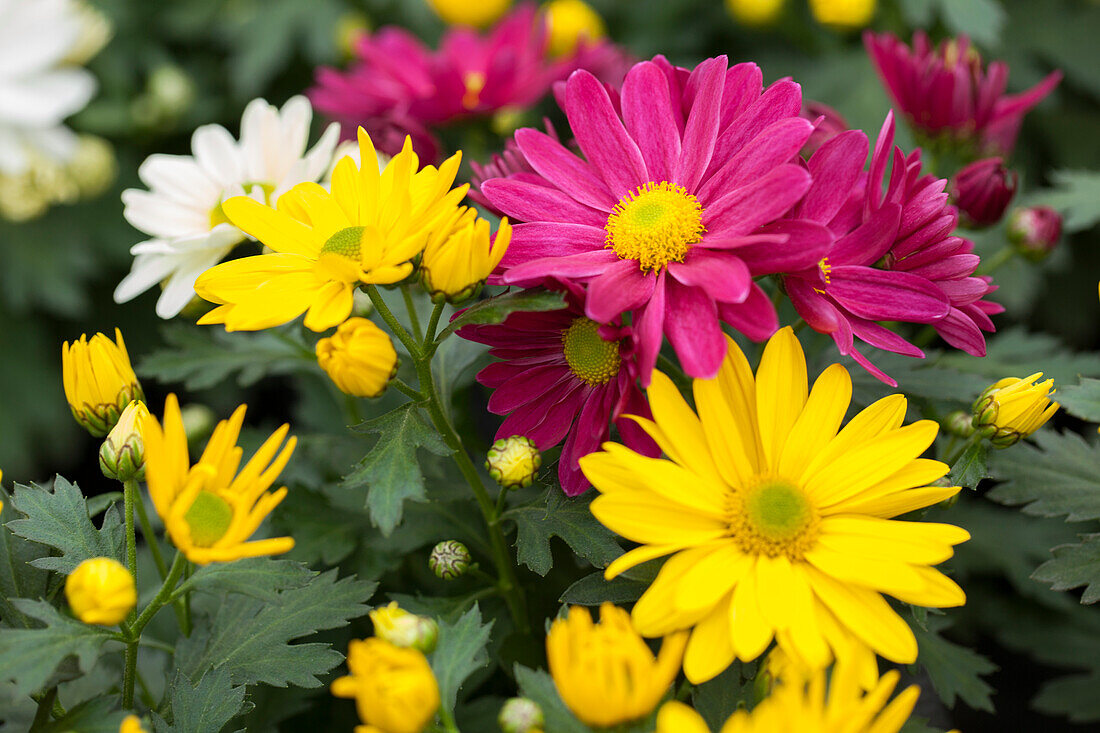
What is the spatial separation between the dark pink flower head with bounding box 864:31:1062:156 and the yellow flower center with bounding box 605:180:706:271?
0.40 meters

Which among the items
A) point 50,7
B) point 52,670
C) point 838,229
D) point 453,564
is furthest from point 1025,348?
point 50,7

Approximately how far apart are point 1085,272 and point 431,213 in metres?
1.38

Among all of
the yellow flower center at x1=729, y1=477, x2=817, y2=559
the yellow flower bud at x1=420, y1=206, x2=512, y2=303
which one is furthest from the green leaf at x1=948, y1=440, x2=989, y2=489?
the yellow flower bud at x1=420, y1=206, x2=512, y2=303

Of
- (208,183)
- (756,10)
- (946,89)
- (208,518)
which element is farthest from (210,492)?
(756,10)

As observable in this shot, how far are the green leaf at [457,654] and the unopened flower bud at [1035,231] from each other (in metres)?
0.64

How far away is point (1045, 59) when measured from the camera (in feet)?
5.15

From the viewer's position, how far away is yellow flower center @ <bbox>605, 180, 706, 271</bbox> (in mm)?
549

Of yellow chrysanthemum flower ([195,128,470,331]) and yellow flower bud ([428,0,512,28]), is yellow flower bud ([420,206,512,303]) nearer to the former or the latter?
yellow chrysanthemum flower ([195,128,470,331])

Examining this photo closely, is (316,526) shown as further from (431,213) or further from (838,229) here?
(838,229)

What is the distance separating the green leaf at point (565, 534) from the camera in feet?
1.83

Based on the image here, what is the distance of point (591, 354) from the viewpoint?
58 cm

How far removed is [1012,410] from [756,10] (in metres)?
0.99

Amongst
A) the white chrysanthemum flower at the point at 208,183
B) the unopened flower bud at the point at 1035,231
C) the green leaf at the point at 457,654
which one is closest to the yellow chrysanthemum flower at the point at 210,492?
the green leaf at the point at 457,654

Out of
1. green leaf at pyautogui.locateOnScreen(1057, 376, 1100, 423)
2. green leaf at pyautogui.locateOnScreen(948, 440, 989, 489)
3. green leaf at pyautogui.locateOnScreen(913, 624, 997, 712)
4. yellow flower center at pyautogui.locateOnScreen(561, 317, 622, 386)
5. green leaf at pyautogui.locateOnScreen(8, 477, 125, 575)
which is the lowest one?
green leaf at pyautogui.locateOnScreen(913, 624, 997, 712)
